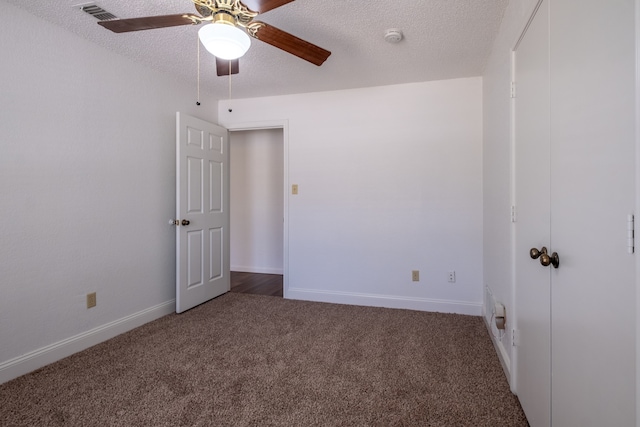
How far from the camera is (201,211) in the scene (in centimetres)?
324

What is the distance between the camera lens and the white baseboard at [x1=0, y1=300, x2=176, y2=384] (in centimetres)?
188

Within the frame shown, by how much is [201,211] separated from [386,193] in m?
1.97

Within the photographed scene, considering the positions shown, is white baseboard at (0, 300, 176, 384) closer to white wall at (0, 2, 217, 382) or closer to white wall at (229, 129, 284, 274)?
white wall at (0, 2, 217, 382)

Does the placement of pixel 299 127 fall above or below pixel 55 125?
above

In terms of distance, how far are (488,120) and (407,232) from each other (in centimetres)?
124

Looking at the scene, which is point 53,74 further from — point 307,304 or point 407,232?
point 407,232

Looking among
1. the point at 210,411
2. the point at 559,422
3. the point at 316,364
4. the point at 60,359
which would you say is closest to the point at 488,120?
the point at 559,422

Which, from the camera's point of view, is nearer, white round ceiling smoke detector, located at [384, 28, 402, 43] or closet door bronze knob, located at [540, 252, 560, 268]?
closet door bronze knob, located at [540, 252, 560, 268]

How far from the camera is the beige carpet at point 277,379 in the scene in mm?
1521

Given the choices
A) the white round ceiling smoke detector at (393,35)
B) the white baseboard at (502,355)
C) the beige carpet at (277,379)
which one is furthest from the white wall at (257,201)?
the white baseboard at (502,355)

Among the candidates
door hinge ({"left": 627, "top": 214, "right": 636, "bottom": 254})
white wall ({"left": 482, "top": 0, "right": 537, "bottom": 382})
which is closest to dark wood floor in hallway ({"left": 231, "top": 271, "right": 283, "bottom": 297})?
white wall ({"left": 482, "top": 0, "right": 537, "bottom": 382})

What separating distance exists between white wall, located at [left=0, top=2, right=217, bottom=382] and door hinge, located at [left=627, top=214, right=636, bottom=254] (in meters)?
2.88

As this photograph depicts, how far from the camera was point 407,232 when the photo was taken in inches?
123

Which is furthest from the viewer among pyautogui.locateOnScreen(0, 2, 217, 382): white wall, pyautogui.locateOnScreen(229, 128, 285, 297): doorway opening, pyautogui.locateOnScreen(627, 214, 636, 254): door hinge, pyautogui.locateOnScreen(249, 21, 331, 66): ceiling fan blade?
pyautogui.locateOnScreen(229, 128, 285, 297): doorway opening
